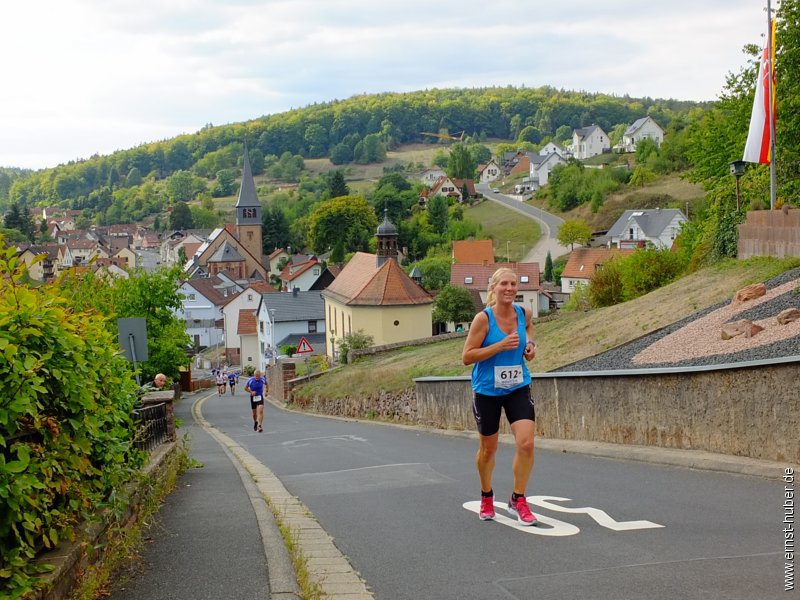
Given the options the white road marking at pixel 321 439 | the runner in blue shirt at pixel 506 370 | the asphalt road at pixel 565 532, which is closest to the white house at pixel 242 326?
the white road marking at pixel 321 439

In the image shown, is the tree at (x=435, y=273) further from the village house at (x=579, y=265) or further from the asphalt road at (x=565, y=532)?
the asphalt road at (x=565, y=532)

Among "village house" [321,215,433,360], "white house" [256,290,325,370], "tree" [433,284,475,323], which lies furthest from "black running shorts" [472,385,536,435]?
"white house" [256,290,325,370]

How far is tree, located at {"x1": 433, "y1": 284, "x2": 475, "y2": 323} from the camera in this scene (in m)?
72.3

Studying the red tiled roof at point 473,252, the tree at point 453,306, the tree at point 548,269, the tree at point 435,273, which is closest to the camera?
the tree at point 453,306

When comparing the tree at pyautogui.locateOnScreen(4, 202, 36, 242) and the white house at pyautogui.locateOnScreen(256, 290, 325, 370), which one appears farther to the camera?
the tree at pyautogui.locateOnScreen(4, 202, 36, 242)

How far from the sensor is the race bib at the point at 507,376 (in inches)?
295

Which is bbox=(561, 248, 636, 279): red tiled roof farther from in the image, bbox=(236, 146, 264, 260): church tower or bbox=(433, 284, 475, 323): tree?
bbox=(236, 146, 264, 260): church tower

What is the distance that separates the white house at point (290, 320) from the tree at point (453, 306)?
38.8 feet

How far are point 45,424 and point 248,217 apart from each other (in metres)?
152

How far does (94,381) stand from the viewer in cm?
598

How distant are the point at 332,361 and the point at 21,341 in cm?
5395

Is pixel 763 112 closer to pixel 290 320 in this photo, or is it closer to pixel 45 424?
pixel 45 424

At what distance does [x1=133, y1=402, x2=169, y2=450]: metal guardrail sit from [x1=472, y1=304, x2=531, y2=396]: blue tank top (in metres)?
3.39

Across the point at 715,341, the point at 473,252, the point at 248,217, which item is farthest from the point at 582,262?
the point at 248,217
